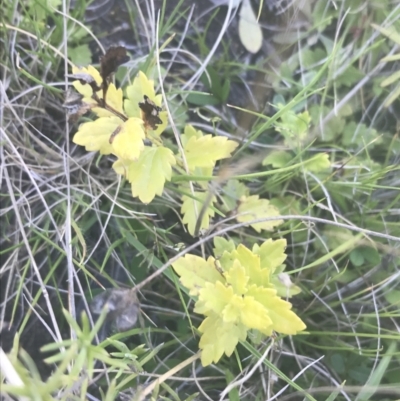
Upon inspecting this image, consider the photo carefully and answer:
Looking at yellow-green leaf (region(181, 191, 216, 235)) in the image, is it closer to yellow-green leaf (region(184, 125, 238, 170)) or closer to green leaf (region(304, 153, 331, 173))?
yellow-green leaf (region(184, 125, 238, 170))

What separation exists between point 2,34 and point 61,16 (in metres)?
0.13

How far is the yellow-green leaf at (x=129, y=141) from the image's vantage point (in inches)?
27.3

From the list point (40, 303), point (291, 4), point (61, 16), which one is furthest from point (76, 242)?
point (291, 4)

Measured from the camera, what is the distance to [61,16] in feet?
3.02

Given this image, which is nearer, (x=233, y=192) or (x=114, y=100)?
(x=114, y=100)

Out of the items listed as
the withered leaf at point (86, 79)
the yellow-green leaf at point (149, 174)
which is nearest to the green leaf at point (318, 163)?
the yellow-green leaf at point (149, 174)

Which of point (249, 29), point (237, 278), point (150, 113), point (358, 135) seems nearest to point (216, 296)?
point (237, 278)

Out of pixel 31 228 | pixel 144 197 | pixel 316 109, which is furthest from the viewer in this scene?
pixel 316 109

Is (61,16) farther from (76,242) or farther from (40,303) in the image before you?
(40,303)

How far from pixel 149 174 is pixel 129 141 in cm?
7

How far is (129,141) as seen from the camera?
2.29 feet

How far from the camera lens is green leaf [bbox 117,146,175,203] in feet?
2.41

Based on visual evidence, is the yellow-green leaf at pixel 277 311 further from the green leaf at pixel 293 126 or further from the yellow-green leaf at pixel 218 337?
the green leaf at pixel 293 126

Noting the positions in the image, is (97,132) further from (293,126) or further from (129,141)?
(293,126)
